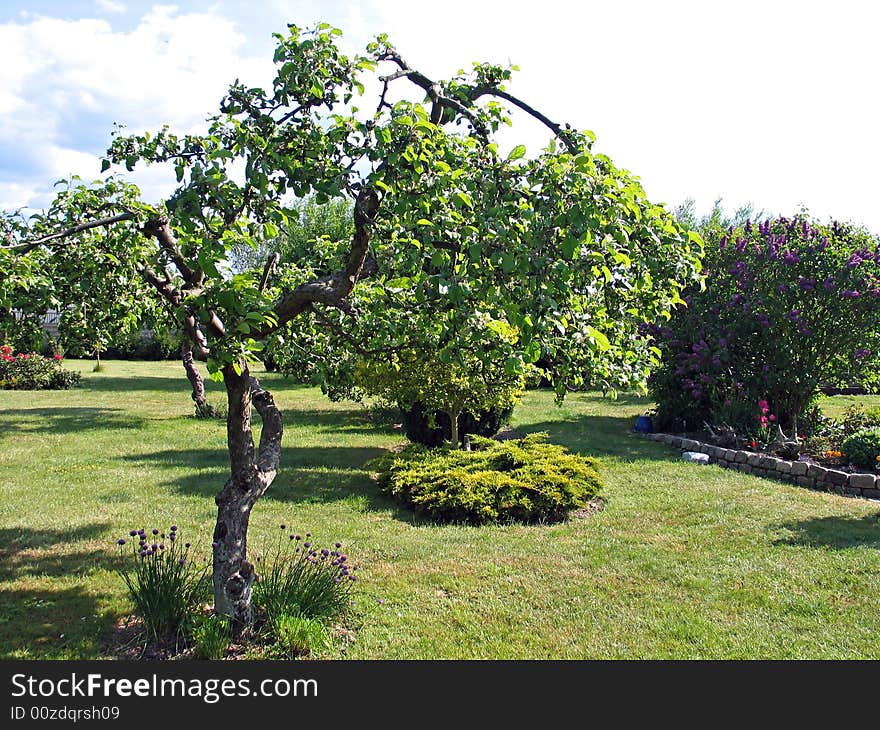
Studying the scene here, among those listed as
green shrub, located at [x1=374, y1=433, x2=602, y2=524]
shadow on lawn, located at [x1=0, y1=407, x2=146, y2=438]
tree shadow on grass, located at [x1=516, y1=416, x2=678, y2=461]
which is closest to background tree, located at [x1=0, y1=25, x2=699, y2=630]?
green shrub, located at [x1=374, y1=433, x2=602, y2=524]

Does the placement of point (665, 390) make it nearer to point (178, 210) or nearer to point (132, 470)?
point (132, 470)

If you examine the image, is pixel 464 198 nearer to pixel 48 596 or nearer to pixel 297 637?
pixel 297 637

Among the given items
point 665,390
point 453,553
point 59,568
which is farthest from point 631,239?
point 665,390

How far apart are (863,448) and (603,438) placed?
4.57 meters

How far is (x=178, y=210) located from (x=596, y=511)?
592cm

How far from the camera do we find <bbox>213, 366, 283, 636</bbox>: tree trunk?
4602 mm

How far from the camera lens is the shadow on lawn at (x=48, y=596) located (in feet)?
15.4

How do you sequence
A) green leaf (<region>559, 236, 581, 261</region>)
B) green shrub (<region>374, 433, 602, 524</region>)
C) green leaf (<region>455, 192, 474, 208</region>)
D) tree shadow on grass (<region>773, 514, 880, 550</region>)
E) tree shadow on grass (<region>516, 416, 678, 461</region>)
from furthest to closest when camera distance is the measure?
1. tree shadow on grass (<region>516, 416, 678, 461</region>)
2. green shrub (<region>374, 433, 602, 524</region>)
3. tree shadow on grass (<region>773, 514, 880, 550</region>)
4. green leaf (<region>455, 192, 474, 208</region>)
5. green leaf (<region>559, 236, 581, 261</region>)

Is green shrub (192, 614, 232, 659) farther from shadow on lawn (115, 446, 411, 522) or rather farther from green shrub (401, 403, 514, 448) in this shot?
green shrub (401, 403, 514, 448)

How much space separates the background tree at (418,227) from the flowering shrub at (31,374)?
62.6 ft

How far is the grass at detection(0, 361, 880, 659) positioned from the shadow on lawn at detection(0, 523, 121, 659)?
0.05ft

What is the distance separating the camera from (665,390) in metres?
13.4

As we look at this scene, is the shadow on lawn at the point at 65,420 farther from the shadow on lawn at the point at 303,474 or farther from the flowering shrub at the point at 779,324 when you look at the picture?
the flowering shrub at the point at 779,324

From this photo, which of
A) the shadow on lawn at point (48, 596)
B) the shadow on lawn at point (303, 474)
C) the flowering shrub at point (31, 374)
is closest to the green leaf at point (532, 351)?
the shadow on lawn at point (48, 596)
